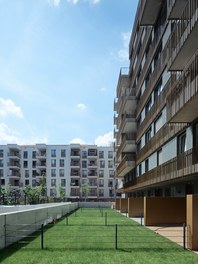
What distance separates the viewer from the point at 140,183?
126 ft

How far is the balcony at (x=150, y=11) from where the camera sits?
29.9 m

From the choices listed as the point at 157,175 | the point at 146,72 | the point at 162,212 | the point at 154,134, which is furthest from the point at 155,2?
the point at 162,212

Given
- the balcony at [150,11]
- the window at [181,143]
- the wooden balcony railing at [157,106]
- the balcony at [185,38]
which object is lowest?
the window at [181,143]

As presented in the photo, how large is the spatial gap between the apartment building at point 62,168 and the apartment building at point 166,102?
5950cm

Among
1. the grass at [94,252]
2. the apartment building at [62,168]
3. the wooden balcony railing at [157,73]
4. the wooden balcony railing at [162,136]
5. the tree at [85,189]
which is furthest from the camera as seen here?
the apartment building at [62,168]

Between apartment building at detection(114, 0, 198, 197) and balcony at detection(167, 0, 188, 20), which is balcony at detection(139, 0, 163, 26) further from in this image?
balcony at detection(167, 0, 188, 20)

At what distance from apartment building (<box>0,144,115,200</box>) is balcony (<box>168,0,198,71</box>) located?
8757 centimetres

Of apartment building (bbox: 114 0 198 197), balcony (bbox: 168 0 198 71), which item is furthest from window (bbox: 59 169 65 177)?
balcony (bbox: 168 0 198 71)

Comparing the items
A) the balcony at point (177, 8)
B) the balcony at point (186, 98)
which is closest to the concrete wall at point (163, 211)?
the balcony at point (186, 98)

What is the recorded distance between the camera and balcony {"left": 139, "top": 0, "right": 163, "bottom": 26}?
2988 cm

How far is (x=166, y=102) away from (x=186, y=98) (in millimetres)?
8058

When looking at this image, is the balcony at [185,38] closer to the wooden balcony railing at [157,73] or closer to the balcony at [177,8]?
the balcony at [177,8]

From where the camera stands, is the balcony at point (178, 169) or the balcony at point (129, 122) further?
the balcony at point (129, 122)

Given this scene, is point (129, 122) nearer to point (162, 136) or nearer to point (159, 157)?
point (159, 157)
